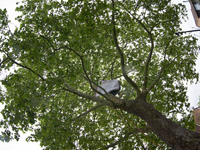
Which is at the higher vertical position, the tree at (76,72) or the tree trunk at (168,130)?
the tree at (76,72)

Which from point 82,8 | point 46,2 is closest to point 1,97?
point 46,2

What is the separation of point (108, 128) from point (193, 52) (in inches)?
247

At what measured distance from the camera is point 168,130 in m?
5.18

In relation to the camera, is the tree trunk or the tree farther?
the tree

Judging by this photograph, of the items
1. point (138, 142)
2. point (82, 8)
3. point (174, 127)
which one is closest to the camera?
point (174, 127)

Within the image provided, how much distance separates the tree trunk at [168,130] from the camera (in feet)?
15.1

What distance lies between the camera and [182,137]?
4.77m

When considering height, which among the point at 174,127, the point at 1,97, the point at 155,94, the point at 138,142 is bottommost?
the point at 174,127

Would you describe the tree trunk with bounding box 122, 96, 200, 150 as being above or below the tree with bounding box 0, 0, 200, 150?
→ below

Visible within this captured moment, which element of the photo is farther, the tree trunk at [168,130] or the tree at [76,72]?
the tree at [76,72]

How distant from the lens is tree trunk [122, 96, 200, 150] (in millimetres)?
4617

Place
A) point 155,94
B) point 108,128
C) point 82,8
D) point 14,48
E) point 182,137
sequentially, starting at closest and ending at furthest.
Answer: point 182,137 → point 14,48 → point 82,8 → point 155,94 → point 108,128

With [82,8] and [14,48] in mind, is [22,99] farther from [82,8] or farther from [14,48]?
[82,8]

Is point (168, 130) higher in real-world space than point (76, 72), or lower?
lower
